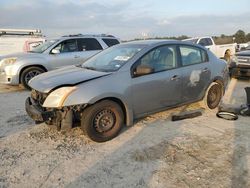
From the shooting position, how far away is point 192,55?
6.27 metres

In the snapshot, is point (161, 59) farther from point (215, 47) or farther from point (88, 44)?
point (215, 47)

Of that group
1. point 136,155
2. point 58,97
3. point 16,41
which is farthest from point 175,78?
point 16,41

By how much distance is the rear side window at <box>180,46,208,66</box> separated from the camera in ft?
19.8

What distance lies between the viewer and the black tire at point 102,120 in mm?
4656

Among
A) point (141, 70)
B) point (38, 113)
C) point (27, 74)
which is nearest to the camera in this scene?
point (38, 113)

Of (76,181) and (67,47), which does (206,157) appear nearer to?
(76,181)

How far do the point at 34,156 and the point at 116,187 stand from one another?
1537 mm

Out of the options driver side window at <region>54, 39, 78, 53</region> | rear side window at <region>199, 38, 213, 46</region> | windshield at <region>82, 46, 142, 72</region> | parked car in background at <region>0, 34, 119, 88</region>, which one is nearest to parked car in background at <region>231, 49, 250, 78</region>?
parked car in background at <region>0, 34, 119, 88</region>

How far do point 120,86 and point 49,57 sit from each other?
566 cm

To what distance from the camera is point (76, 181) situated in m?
3.68

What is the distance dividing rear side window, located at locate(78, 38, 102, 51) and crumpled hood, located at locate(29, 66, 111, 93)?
17.6 feet

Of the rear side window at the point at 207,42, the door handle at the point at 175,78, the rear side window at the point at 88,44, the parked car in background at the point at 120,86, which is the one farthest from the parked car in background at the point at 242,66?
the rear side window at the point at 207,42

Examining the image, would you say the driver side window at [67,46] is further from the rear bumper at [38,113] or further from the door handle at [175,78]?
the door handle at [175,78]

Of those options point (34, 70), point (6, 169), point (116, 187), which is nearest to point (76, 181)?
point (116, 187)
